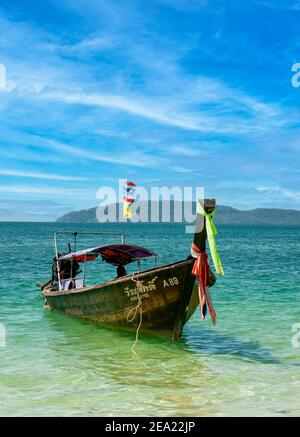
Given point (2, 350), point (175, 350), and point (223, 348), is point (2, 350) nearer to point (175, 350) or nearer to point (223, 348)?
point (175, 350)

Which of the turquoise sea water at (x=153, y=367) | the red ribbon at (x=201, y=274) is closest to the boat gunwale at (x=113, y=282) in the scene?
the red ribbon at (x=201, y=274)

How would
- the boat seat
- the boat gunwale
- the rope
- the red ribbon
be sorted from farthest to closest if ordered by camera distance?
the boat seat < the rope < the boat gunwale < the red ribbon

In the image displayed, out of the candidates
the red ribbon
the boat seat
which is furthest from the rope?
the boat seat

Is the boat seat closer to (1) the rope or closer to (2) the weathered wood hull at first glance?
(2) the weathered wood hull

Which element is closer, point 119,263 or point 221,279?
point 119,263

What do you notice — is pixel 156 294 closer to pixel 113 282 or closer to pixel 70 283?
pixel 113 282

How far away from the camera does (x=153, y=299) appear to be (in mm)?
13344

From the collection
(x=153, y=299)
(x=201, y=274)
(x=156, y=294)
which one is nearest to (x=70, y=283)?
(x=153, y=299)

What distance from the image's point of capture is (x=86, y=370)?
37.4ft

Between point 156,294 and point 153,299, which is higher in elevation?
point 156,294

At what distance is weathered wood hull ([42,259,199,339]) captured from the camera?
12.9 m

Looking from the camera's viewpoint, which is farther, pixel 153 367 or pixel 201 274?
pixel 201 274
